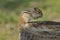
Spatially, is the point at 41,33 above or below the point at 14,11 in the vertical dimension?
below

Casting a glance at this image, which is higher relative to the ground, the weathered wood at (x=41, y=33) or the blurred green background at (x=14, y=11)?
the blurred green background at (x=14, y=11)

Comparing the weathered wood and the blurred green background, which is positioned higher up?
the blurred green background

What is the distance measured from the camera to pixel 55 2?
10.9 m

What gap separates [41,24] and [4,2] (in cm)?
725

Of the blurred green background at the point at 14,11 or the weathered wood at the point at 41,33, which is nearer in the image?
the weathered wood at the point at 41,33

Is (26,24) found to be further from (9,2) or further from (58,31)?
(9,2)

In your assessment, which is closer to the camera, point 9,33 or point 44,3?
point 9,33

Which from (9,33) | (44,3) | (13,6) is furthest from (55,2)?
(9,33)

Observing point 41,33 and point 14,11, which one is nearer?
point 41,33

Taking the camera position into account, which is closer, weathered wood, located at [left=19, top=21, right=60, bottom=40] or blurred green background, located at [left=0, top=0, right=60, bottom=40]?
weathered wood, located at [left=19, top=21, right=60, bottom=40]

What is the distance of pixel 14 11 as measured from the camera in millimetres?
9891

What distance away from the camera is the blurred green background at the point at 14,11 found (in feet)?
26.5

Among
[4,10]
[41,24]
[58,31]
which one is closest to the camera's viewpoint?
[58,31]

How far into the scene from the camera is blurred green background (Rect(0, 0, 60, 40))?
318 inches
